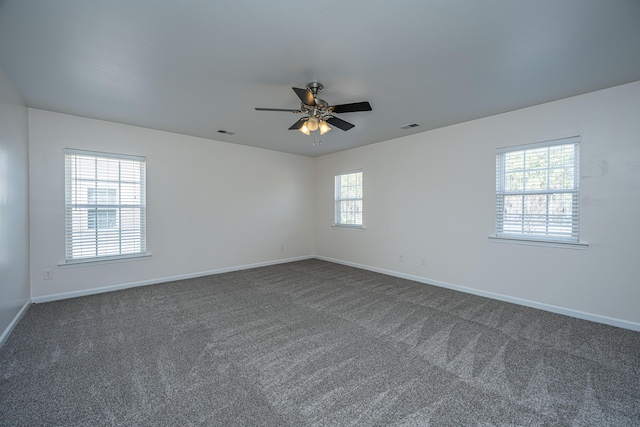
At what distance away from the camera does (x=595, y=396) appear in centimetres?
187

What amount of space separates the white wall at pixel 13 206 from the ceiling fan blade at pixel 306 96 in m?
2.84

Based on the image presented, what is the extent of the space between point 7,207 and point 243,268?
3.52 m

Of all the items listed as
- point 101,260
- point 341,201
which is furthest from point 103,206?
point 341,201

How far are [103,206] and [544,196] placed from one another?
20.4 feet

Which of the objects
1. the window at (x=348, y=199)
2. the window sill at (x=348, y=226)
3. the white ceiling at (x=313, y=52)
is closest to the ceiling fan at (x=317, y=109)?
the white ceiling at (x=313, y=52)

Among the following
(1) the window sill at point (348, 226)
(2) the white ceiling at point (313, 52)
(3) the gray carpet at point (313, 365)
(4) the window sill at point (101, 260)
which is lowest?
(3) the gray carpet at point (313, 365)

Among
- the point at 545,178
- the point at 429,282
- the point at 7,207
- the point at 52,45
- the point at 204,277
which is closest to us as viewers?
the point at 52,45

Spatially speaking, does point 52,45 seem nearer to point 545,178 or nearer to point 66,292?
point 66,292

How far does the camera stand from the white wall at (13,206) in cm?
262

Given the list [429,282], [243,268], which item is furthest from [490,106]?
[243,268]

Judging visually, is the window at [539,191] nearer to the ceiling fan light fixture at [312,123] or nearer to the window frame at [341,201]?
the window frame at [341,201]

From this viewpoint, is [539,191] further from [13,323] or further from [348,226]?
[13,323]

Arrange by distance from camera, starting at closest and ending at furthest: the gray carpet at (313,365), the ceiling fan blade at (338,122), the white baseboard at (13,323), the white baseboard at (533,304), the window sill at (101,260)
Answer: the gray carpet at (313,365), the white baseboard at (13,323), the white baseboard at (533,304), the ceiling fan blade at (338,122), the window sill at (101,260)

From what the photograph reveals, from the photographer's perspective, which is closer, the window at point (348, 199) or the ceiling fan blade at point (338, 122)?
the ceiling fan blade at point (338, 122)
